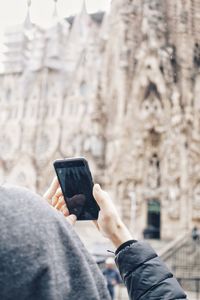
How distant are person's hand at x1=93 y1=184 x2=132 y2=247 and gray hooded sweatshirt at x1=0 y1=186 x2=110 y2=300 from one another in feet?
0.91

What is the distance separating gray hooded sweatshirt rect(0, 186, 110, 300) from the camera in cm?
73

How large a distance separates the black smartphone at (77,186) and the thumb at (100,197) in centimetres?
3

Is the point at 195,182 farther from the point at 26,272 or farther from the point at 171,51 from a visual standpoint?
the point at 26,272

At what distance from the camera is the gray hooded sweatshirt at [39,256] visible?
28.5 inches

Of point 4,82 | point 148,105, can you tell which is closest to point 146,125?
point 148,105

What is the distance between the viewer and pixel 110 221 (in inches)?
44.1

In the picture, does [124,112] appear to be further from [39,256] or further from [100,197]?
[39,256]

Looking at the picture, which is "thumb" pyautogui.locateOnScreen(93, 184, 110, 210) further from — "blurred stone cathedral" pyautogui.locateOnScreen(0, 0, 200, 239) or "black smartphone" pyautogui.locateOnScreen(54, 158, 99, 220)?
"blurred stone cathedral" pyautogui.locateOnScreen(0, 0, 200, 239)

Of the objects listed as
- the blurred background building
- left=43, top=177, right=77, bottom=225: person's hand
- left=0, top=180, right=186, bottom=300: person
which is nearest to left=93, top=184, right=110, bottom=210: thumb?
left=43, top=177, right=77, bottom=225: person's hand

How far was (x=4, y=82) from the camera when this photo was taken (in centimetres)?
2811

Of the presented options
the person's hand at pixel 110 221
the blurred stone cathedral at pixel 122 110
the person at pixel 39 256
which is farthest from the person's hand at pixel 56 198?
the blurred stone cathedral at pixel 122 110

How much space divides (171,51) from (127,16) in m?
2.83

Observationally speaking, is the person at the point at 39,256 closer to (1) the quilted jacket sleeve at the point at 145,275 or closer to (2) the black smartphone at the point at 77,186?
(1) the quilted jacket sleeve at the point at 145,275

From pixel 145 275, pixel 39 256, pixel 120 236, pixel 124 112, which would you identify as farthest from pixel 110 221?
pixel 124 112
